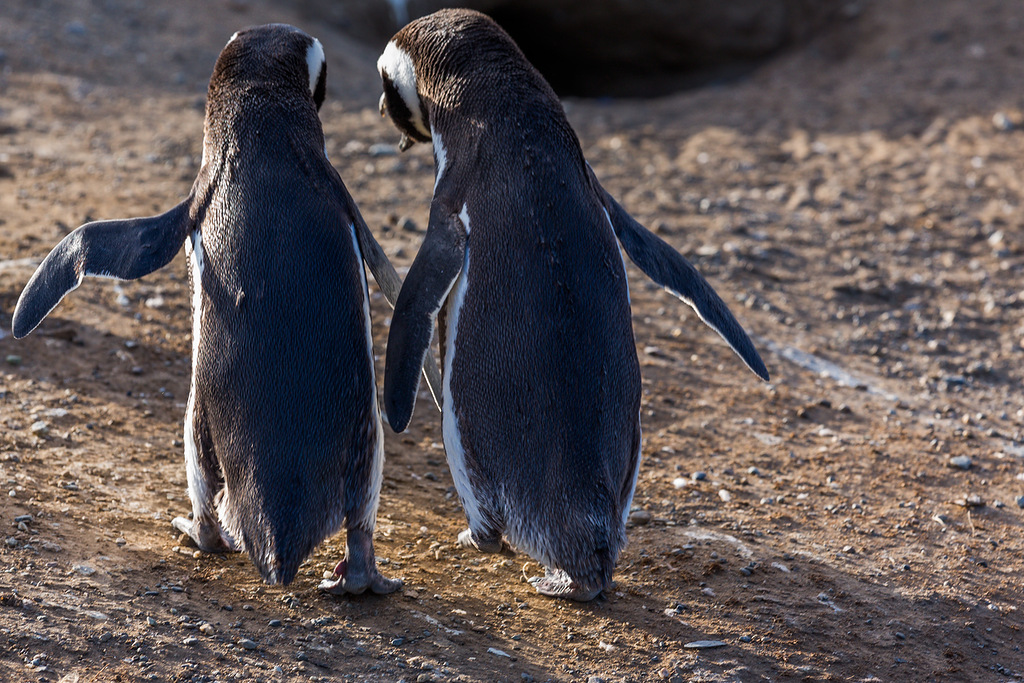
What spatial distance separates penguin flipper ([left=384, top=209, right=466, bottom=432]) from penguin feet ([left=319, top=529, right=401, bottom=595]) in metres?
0.28

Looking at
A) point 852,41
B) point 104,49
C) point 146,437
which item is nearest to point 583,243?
point 146,437

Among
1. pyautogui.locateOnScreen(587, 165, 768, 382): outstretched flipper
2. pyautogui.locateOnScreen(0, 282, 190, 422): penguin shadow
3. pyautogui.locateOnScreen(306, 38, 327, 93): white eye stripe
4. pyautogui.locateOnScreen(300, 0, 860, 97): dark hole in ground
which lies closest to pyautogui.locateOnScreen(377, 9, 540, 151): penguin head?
pyautogui.locateOnScreen(306, 38, 327, 93): white eye stripe

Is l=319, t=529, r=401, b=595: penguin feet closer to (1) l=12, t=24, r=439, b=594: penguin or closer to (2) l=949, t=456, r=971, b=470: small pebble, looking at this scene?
(1) l=12, t=24, r=439, b=594: penguin

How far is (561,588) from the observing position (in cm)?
256

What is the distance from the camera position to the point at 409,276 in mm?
2521

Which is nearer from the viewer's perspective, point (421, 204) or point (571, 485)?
point (571, 485)

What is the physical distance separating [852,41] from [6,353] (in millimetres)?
6144

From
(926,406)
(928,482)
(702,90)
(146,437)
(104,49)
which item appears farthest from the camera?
(702,90)

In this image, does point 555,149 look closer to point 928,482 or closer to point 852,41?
point 928,482

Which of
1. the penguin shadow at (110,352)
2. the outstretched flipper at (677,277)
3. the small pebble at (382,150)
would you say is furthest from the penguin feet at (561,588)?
the small pebble at (382,150)

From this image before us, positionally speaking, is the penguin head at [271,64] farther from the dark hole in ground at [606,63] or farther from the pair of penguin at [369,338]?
the dark hole in ground at [606,63]

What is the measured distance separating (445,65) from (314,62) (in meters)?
0.39

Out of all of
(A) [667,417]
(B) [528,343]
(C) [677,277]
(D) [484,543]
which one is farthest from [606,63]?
(D) [484,543]

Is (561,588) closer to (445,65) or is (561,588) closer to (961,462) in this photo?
(445,65)
